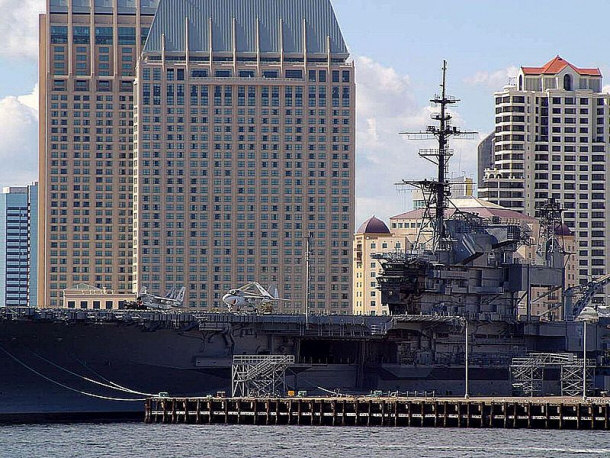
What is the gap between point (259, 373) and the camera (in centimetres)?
7306

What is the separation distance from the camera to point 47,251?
543 feet

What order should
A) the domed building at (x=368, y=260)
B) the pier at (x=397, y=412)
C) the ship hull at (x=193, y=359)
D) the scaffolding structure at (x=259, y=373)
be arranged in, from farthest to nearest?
the domed building at (x=368, y=260), the ship hull at (x=193, y=359), the scaffolding structure at (x=259, y=373), the pier at (x=397, y=412)

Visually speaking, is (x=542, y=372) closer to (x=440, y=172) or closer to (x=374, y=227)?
(x=440, y=172)

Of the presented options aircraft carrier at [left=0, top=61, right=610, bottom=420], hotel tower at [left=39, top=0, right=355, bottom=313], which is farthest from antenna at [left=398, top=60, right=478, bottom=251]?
hotel tower at [left=39, top=0, right=355, bottom=313]

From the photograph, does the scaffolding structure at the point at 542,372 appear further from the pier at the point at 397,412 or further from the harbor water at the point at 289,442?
the harbor water at the point at 289,442

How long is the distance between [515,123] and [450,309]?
314ft

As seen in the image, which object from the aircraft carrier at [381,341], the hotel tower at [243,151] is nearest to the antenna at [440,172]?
the aircraft carrier at [381,341]

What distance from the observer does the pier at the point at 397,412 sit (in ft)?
225

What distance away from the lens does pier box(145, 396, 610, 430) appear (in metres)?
68.7

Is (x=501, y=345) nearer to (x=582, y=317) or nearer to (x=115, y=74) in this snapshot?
(x=582, y=317)

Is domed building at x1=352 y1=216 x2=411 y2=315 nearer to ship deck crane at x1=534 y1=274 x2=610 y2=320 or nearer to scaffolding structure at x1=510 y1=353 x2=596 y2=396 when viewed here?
ship deck crane at x1=534 y1=274 x2=610 y2=320

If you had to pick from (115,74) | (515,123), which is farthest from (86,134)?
(515,123)

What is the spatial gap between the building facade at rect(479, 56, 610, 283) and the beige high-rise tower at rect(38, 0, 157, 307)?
38.3 meters

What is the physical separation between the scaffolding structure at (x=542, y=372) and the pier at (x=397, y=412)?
6.54 metres
